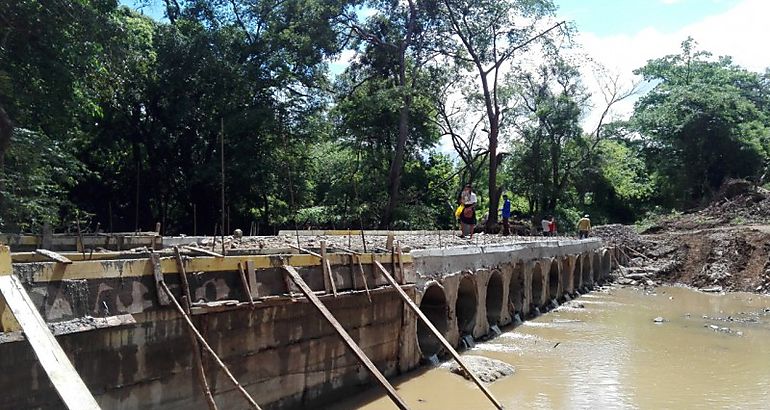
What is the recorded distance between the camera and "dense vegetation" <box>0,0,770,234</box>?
15.9 metres

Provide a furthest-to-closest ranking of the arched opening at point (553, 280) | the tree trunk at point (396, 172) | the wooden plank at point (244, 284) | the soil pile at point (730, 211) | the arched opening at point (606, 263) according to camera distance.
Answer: the soil pile at point (730, 211) < the arched opening at point (606, 263) < the tree trunk at point (396, 172) < the arched opening at point (553, 280) < the wooden plank at point (244, 284)

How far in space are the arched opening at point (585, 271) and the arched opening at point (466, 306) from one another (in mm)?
13159

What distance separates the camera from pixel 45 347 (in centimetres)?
427

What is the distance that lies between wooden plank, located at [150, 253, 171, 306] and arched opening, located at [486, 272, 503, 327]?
1103 centimetres

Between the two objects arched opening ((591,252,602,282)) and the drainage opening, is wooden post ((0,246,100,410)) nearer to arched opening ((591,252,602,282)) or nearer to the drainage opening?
the drainage opening

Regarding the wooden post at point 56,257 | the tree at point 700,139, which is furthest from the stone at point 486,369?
the tree at point 700,139

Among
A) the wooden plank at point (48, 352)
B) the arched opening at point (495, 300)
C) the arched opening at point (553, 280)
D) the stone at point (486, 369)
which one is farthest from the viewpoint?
the arched opening at point (553, 280)

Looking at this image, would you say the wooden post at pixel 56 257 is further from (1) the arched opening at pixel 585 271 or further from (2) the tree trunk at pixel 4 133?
(1) the arched opening at pixel 585 271

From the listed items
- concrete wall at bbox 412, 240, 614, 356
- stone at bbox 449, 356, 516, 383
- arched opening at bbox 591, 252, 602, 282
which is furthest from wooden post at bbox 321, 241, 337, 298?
arched opening at bbox 591, 252, 602, 282

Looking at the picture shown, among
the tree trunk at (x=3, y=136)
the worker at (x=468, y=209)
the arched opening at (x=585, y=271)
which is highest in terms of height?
the tree trunk at (x=3, y=136)

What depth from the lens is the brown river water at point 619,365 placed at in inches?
421

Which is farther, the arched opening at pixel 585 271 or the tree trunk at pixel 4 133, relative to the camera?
the arched opening at pixel 585 271

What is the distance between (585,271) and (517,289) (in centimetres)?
1123

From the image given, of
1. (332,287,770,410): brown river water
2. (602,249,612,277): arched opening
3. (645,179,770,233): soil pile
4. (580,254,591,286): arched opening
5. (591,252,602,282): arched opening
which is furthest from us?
(645,179,770,233): soil pile
